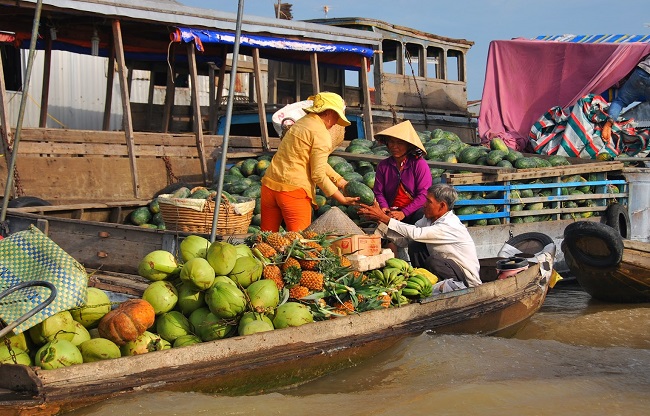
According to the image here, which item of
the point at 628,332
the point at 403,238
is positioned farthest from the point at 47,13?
the point at 628,332

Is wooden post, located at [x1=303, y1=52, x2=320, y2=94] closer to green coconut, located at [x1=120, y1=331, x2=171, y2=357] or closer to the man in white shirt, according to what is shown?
the man in white shirt

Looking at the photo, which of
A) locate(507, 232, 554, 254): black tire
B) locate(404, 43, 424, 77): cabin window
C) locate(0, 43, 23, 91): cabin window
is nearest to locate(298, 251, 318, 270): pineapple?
locate(507, 232, 554, 254): black tire

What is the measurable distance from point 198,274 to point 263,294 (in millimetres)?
442

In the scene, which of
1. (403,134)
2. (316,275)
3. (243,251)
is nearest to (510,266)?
(403,134)

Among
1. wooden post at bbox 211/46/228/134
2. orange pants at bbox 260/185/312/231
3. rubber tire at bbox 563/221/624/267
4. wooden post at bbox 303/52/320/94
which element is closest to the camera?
orange pants at bbox 260/185/312/231

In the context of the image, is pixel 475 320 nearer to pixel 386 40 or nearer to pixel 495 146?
pixel 495 146

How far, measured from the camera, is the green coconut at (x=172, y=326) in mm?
4504

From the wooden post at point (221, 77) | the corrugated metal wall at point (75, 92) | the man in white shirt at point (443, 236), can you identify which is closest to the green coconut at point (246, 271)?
the man in white shirt at point (443, 236)

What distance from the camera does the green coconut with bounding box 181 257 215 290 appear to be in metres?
4.54

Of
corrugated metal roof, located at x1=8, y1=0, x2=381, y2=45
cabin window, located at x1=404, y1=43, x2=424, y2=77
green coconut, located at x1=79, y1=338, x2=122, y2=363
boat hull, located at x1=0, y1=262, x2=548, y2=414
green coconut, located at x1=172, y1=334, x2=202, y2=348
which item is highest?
cabin window, located at x1=404, y1=43, x2=424, y2=77

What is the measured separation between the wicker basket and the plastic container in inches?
103

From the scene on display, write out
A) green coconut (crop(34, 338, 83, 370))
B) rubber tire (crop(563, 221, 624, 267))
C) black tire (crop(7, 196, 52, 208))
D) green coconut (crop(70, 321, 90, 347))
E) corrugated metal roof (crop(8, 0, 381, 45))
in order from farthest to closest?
corrugated metal roof (crop(8, 0, 381, 45)) → rubber tire (crop(563, 221, 624, 267)) → black tire (crop(7, 196, 52, 208)) → green coconut (crop(70, 321, 90, 347)) → green coconut (crop(34, 338, 83, 370))

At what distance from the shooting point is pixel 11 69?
15.8 m

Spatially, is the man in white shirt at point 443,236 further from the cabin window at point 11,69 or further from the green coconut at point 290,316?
the cabin window at point 11,69
